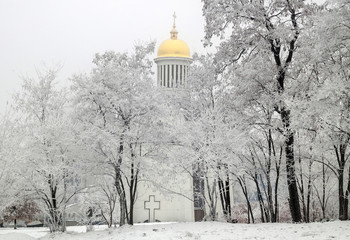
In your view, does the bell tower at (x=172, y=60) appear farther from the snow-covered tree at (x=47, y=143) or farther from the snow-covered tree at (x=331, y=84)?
the snow-covered tree at (x=331, y=84)

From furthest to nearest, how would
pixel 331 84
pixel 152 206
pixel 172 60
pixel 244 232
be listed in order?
pixel 172 60 < pixel 152 206 < pixel 244 232 < pixel 331 84

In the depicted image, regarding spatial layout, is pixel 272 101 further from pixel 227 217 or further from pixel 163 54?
pixel 163 54

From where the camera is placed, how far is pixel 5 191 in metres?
19.3

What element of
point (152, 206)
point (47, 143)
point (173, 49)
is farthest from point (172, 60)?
point (47, 143)

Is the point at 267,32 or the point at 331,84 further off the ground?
the point at 267,32

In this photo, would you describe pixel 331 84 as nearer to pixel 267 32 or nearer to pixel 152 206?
pixel 267 32

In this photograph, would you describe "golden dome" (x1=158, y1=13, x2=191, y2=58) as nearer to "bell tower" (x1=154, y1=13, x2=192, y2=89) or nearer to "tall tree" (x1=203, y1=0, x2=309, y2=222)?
"bell tower" (x1=154, y1=13, x2=192, y2=89)

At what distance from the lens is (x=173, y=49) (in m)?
49.6

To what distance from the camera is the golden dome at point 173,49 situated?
4953cm

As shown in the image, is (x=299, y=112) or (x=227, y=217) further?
(x=227, y=217)

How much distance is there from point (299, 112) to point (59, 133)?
10616 millimetres

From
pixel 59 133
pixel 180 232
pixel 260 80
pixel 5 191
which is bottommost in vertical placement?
pixel 180 232

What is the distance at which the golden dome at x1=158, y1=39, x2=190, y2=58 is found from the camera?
1950 inches

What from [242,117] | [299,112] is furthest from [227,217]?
[299,112]
